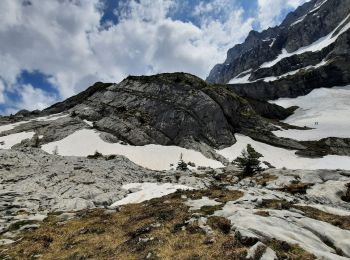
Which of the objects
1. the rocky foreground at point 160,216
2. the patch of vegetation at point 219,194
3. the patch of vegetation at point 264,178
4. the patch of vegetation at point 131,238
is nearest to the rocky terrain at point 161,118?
the patch of vegetation at point 264,178

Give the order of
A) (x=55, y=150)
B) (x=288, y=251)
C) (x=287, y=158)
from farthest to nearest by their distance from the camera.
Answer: (x=287, y=158) → (x=55, y=150) → (x=288, y=251)

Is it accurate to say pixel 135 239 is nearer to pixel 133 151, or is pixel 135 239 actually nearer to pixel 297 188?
pixel 297 188

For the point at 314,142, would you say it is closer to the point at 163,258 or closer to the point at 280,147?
the point at 280,147

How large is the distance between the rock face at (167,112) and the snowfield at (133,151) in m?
3.93

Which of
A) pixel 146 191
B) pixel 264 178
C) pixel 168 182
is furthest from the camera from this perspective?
pixel 264 178

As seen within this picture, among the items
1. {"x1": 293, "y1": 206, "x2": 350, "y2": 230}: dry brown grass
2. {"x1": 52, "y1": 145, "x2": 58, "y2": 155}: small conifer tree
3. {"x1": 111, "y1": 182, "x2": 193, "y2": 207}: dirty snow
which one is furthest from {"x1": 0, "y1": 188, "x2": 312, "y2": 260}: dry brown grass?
{"x1": 52, "y1": 145, "x2": 58, "y2": 155}: small conifer tree

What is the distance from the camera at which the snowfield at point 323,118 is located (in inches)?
4168

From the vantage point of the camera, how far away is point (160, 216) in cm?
2448

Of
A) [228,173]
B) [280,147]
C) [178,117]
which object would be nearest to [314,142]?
[280,147]

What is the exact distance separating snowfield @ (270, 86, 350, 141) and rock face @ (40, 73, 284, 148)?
12.3 meters

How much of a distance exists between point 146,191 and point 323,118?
12969cm

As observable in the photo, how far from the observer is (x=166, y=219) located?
23.6m

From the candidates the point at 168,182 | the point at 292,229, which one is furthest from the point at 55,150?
the point at 292,229

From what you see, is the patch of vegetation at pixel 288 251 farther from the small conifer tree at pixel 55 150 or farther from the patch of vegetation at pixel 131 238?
the small conifer tree at pixel 55 150
